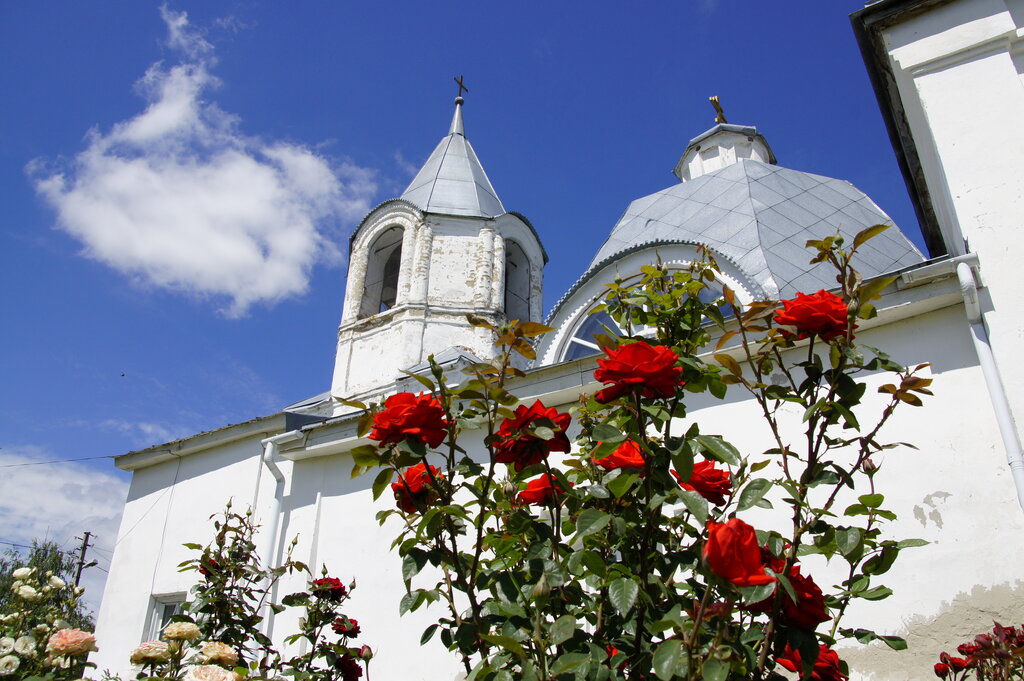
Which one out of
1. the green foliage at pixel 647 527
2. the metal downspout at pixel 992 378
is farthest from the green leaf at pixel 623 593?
the metal downspout at pixel 992 378

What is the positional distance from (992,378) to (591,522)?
3.54 metres

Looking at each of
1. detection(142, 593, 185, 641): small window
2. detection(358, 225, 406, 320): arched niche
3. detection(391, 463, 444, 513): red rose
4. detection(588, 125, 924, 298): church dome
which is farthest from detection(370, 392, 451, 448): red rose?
detection(358, 225, 406, 320): arched niche

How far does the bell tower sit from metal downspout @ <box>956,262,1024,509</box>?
7.26m

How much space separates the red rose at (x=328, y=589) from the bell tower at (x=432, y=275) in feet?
23.5

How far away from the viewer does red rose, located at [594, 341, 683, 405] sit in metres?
1.70

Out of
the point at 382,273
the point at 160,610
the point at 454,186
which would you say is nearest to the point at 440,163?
the point at 454,186

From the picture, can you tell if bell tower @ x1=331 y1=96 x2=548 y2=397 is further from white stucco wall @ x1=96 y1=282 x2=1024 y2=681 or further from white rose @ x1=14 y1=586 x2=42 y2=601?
white rose @ x1=14 y1=586 x2=42 y2=601

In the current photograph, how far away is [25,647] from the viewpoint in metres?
2.59

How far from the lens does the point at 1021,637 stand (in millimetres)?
2477

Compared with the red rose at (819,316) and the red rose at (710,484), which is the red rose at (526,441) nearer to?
the red rose at (710,484)

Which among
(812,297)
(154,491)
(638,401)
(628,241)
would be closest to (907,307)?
(812,297)

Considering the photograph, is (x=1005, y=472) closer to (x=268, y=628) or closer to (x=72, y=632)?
(x=72, y=632)

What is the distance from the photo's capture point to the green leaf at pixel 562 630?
5.10 ft

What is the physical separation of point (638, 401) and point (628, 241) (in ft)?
28.3
